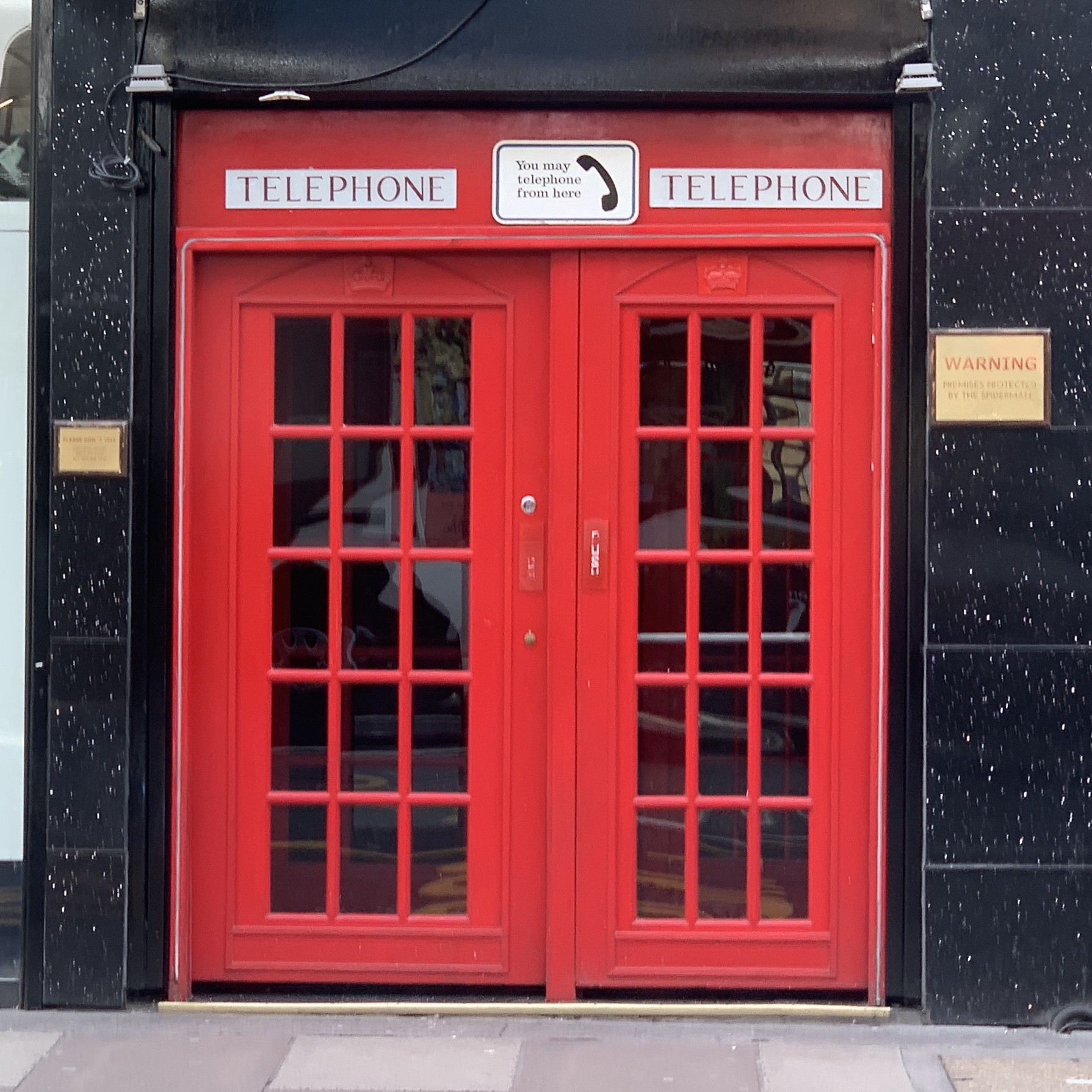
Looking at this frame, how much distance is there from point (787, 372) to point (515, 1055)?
7.81 feet

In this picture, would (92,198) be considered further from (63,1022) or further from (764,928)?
(764,928)

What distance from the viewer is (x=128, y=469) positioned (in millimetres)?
5031

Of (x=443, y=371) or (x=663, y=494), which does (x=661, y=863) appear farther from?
(x=443, y=371)

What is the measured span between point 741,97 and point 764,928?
2766mm

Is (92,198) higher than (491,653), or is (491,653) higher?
(92,198)

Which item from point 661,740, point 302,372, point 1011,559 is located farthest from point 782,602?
point 302,372

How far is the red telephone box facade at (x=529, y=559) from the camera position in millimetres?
5074

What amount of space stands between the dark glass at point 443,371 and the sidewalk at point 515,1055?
2023 mm

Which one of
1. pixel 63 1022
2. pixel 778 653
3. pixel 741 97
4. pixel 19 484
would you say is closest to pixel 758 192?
pixel 741 97

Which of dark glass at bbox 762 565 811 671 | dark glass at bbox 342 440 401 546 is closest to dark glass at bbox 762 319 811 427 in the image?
dark glass at bbox 762 565 811 671

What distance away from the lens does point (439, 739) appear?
17.0 ft

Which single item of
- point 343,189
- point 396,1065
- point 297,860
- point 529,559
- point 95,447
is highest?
point 343,189

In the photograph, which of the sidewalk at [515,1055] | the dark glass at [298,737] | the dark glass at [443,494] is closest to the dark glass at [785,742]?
the sidewalk at [515,1055]

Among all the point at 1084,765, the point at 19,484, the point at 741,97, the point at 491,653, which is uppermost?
the point at 741,97
